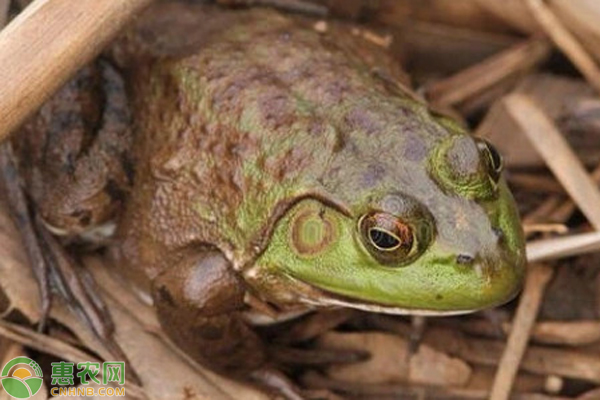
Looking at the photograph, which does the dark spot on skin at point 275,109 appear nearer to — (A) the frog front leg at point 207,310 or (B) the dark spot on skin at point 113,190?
(A) the frog front leg at point 207,310

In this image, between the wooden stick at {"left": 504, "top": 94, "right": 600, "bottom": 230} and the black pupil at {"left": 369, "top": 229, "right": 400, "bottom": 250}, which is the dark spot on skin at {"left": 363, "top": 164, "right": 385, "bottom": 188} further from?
the wooden stick at {"left": 504, "top": 94, "right": 600, "bottom": 230}

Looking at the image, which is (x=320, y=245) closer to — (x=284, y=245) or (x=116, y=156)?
(x=284, y=245)

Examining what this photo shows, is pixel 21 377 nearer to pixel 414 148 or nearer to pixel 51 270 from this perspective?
pixel 51 270

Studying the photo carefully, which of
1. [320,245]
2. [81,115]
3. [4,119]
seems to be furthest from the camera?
[81,115]

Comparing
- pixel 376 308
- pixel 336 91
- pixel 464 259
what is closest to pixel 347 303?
pixel 376 308

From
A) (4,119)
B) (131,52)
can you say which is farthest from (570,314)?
(4,119)

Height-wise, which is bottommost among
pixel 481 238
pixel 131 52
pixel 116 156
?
pixel 481 238

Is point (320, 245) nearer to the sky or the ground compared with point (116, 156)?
nearer to the ground
